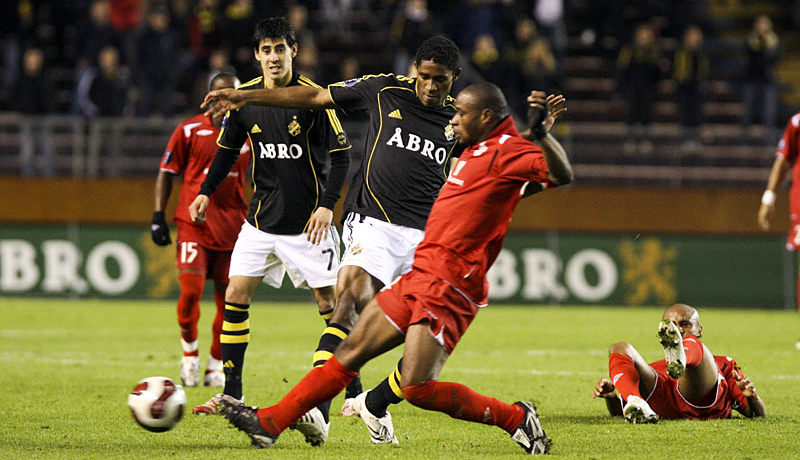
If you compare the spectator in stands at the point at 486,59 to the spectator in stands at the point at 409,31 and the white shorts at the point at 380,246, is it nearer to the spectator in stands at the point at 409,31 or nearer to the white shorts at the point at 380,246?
the spectator in stands at the point at 409,31

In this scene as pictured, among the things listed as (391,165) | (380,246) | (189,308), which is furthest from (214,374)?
(391,165)

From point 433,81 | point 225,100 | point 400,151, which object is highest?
point 433,81

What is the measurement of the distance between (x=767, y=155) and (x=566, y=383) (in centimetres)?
950

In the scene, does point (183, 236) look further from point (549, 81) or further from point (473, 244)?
point (549, 81)

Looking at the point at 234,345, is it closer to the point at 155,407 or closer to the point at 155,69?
the point at 155,407

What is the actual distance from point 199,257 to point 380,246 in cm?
258

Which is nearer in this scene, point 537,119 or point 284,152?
point 537,119

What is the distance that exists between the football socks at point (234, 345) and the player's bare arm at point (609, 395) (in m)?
2.19

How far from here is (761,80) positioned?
19172mm

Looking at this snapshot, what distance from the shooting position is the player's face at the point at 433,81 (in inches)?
260

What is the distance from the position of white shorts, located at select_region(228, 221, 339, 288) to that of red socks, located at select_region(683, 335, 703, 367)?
2.21 metres

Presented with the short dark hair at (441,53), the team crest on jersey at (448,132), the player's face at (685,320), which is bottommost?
the player's face at (685,320)

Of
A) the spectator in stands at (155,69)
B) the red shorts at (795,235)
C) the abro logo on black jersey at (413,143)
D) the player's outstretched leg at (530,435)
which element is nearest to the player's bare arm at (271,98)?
the abro logo on black jersey at (413,143)

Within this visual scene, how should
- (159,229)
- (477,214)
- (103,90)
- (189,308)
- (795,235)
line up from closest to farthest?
1. (477,214)
2. (189,308)
3. (159,229)
4. (795,235)
5. (103,90)
